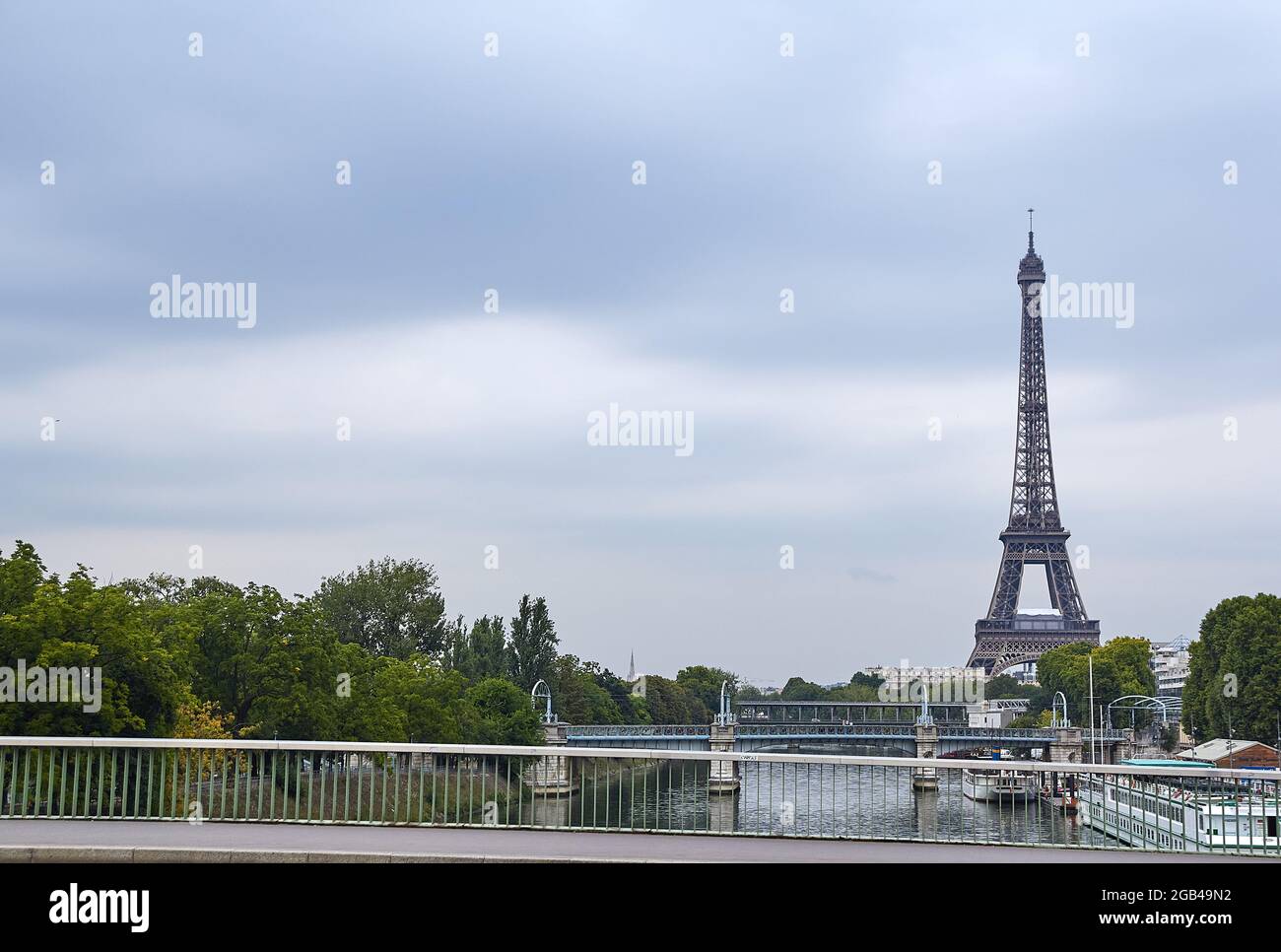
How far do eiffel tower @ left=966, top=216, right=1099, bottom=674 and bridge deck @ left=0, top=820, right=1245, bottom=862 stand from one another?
155 metres

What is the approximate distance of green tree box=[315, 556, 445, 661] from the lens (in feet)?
333

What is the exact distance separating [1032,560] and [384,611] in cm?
9282

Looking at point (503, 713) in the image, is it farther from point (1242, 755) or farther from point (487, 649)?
point (1242, 755)

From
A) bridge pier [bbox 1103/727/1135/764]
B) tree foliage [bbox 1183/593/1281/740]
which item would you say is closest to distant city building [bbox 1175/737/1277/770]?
tree foliage [bbox 1183/593/1281/740]

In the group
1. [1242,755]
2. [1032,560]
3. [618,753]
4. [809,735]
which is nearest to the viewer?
[618,753]

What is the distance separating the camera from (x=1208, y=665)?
100188 millimetres

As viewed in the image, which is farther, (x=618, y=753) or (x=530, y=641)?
(x=530, y=641)

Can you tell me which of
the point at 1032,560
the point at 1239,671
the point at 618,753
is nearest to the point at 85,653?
the point at 618,753

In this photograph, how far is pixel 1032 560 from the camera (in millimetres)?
168250
